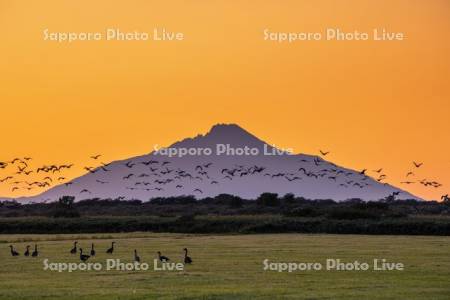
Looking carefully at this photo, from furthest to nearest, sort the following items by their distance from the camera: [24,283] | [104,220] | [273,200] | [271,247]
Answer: [273,200] → [104,220] → [271,247] → [24,283]

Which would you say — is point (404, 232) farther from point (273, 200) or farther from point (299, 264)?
point (273, 200)

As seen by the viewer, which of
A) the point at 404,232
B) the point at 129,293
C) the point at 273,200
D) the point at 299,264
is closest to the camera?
the point at 129,293

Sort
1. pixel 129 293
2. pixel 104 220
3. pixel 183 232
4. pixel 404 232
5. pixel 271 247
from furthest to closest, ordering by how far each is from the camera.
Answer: pixel 104 220 → pixel 183 232 → pixel 404 232 → pixel 271 247 → pixel 129 293

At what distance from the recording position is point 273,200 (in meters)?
151

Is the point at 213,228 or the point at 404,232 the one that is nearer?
the point at 404,232

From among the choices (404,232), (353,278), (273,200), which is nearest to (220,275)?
(353,278)

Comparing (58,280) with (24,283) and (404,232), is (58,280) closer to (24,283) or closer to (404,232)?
(24,283)

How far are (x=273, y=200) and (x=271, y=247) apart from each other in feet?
312

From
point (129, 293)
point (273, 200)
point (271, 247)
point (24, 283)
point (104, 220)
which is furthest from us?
point (273, 200)

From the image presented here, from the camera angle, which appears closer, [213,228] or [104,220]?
[213,228]

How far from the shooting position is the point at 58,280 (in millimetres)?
36500

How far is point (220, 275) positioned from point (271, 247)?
19093mm

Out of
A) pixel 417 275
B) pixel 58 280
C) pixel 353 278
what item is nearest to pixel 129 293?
pixel 58 280

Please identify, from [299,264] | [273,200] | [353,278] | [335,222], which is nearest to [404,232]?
[335,222]
